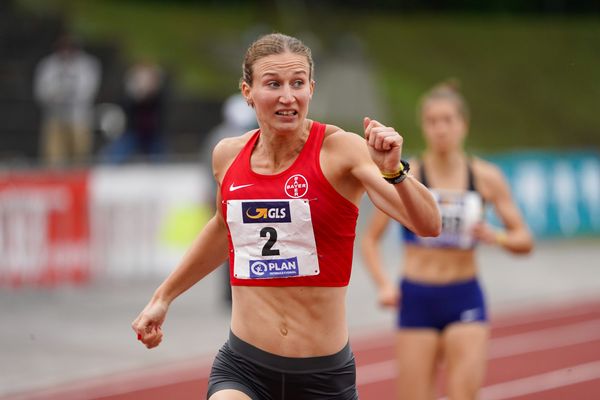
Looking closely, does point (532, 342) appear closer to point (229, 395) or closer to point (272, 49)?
point (229, 395)

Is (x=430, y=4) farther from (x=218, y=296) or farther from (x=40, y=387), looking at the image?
(x=40, y=387)

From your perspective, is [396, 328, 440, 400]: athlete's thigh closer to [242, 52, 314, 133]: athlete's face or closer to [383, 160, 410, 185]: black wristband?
[242, 52, 314, 133]: athlete's face

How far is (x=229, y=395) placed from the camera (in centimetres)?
479

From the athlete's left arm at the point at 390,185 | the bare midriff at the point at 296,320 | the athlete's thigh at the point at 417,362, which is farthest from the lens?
the athlete's thigh at the point at 417,362

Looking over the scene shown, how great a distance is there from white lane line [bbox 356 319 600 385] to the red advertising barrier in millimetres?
4680

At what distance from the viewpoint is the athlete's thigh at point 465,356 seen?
6609 mm

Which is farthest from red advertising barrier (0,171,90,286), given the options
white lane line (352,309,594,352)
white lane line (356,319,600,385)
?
white lane line (356,319,600,385)

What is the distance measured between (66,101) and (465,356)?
11714 mm

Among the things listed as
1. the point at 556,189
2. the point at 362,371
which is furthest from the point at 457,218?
the point at 556,189

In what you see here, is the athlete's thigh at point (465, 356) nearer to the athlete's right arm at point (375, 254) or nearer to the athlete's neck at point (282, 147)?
the athlete's right arm at point (375, 254)

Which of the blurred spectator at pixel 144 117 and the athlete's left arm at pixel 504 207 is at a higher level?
the blurred spectator at pixel 144 117

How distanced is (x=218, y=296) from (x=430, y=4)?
22.6 meters

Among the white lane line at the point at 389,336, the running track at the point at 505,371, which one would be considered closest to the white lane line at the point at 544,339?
the running track at the point at 505,371

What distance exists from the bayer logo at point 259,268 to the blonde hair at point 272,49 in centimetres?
73
